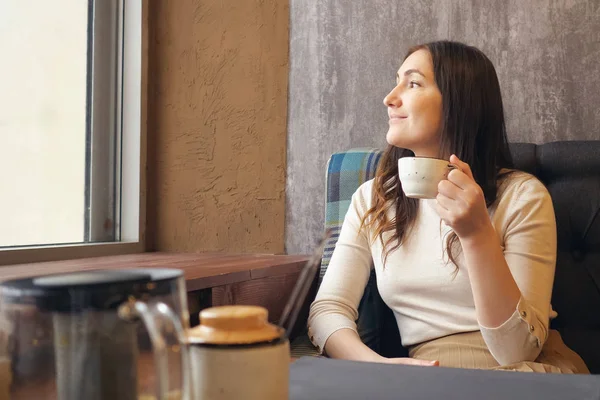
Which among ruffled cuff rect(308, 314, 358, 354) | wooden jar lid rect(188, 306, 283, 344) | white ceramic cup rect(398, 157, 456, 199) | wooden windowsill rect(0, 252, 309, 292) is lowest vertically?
ruffled cuff rect(308, 314, 358, 354)

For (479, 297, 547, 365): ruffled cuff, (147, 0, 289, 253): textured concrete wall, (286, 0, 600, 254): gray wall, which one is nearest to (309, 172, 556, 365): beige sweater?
(479, 297, 547, 365): ruffled cuff

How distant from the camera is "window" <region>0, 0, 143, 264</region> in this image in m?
1.64

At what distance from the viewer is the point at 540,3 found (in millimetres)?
1735

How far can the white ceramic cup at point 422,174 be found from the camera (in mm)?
1076

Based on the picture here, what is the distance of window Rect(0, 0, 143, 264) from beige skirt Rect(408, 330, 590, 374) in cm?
101

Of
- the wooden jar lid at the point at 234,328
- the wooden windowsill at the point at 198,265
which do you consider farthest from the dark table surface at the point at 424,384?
the wooden windowsill at the point at 198,265

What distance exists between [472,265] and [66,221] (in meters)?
1.21

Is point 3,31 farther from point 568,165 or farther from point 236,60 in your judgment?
point 568,165

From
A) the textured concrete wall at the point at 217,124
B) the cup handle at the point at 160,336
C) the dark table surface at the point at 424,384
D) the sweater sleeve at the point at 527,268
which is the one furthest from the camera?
the textured concrete wall at the point at 217,124

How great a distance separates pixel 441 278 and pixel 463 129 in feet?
1.11

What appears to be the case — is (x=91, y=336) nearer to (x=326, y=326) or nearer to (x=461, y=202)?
(x=461, y=202)

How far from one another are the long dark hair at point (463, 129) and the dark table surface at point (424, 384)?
2.22ft

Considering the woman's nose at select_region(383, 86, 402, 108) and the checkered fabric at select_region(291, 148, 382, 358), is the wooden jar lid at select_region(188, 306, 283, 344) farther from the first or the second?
the checkered fabric at select_region(291, 148, 382, 358)

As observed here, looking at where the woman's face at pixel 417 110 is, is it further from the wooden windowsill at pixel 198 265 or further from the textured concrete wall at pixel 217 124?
the textured concrete wall at pixel 217 124
